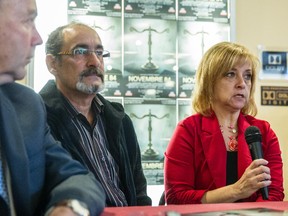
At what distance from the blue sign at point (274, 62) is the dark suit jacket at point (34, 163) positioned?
6.28ft

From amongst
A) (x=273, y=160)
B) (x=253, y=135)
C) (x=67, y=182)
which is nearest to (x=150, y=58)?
(x=273, y=160)

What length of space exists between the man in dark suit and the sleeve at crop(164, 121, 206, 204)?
0.80 metres

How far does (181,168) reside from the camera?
179cm

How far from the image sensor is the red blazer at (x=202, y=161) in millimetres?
1761

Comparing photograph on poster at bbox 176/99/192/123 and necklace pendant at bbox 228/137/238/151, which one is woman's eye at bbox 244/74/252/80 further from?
photograph on poster at bbox 176/99/192/123

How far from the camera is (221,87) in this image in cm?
187

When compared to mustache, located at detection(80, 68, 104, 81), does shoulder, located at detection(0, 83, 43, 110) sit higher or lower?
lower

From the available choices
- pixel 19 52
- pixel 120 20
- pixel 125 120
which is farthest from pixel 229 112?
Result: pixel 19 52

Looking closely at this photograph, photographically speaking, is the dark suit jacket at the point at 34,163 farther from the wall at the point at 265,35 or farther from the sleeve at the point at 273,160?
the wall at the point at 265,35

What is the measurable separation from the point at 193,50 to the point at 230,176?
1.09 metres

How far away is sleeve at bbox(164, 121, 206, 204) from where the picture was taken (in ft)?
5.79

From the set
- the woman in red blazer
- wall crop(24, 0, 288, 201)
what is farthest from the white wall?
wall crop(24, 0, 288, 201)

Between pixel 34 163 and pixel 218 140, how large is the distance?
995mm

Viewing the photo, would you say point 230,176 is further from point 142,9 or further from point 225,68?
point 142,9
